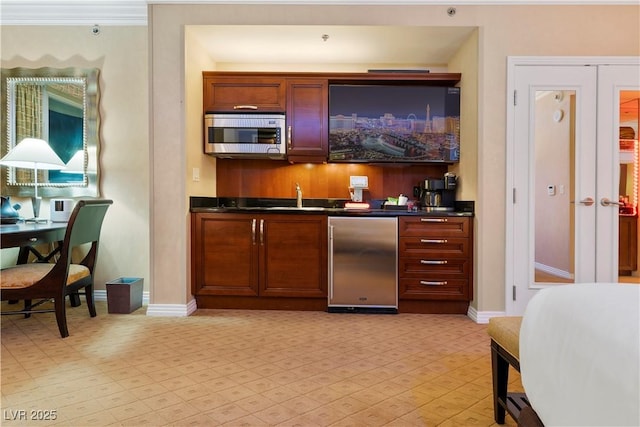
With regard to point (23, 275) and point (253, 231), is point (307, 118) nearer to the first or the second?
point (253, 231)

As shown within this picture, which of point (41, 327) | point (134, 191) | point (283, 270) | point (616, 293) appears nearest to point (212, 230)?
point (283, 270)

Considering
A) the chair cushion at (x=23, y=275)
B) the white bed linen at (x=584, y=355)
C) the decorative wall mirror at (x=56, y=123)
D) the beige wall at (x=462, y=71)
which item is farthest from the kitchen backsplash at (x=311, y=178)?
the white bed linen at (x=584, y=355)

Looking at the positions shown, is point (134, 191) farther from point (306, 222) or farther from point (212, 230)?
point (306, 222)

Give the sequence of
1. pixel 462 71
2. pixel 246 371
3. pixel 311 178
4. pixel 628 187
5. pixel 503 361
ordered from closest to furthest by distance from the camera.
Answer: pixel 503 361
pixel 246 371
pixel 628 187
pixel 462 71
pixel 311 178

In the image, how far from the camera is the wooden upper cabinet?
3.65 metres

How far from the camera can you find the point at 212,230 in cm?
344

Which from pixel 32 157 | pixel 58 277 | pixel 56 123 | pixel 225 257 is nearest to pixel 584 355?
pixel 225 257

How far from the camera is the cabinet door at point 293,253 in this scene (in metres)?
3.42

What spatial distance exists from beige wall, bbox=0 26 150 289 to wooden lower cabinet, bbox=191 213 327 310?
0.74m

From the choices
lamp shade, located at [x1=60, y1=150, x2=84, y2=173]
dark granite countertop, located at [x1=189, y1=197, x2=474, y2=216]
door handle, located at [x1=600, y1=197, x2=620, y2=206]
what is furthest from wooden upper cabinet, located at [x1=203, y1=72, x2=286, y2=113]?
door handle, located at [x1=600, y1=197, x2=620, y2=206]

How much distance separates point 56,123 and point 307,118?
2541mm

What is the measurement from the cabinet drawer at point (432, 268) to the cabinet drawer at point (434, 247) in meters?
0.05

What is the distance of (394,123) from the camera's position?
3.67m

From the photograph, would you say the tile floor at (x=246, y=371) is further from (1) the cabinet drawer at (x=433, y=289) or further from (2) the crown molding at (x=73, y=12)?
(2) the crown molding at (x=73, y=12)
